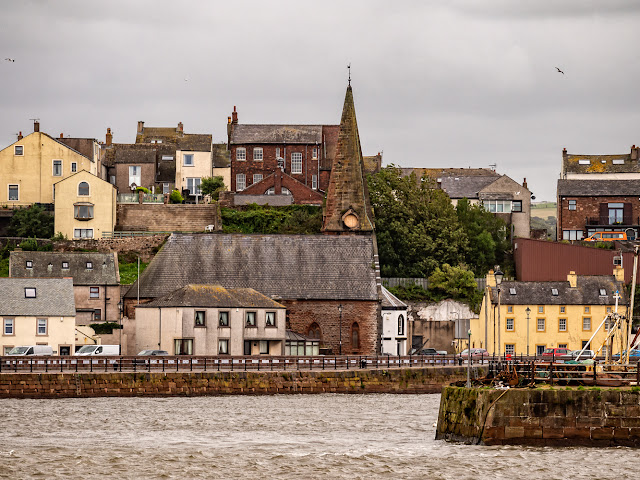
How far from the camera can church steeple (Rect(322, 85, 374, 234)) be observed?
89.5 metres

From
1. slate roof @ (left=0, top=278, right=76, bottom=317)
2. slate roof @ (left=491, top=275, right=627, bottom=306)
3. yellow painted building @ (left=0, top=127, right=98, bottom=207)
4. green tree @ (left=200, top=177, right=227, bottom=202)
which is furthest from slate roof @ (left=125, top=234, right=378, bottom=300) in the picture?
green tree @ (left=200, top=177, right=227, bottom=202)

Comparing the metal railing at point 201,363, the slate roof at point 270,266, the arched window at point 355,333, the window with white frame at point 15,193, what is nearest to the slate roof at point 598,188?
the slate roof at point 270,266

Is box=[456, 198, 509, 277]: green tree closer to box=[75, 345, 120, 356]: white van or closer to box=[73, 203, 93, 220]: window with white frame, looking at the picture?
box=[73, 203, 93, 220]: window with white frame

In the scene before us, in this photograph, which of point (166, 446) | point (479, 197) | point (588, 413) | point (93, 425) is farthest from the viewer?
point (479, 197)

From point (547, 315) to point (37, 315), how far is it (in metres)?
32.6

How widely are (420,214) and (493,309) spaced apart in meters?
14.1

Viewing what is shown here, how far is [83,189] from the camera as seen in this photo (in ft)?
322

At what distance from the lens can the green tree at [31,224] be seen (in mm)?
98312

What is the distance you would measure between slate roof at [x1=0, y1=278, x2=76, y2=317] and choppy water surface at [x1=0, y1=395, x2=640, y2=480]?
56.1 ft

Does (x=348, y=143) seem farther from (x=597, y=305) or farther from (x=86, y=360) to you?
(x=86, y=360)

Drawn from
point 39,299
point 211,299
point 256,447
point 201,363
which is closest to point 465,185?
point 211,299

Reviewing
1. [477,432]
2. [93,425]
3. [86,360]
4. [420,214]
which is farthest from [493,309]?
[477,432]

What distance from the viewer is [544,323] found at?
85.8m

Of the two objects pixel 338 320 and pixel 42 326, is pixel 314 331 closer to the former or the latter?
pixel 338 320
